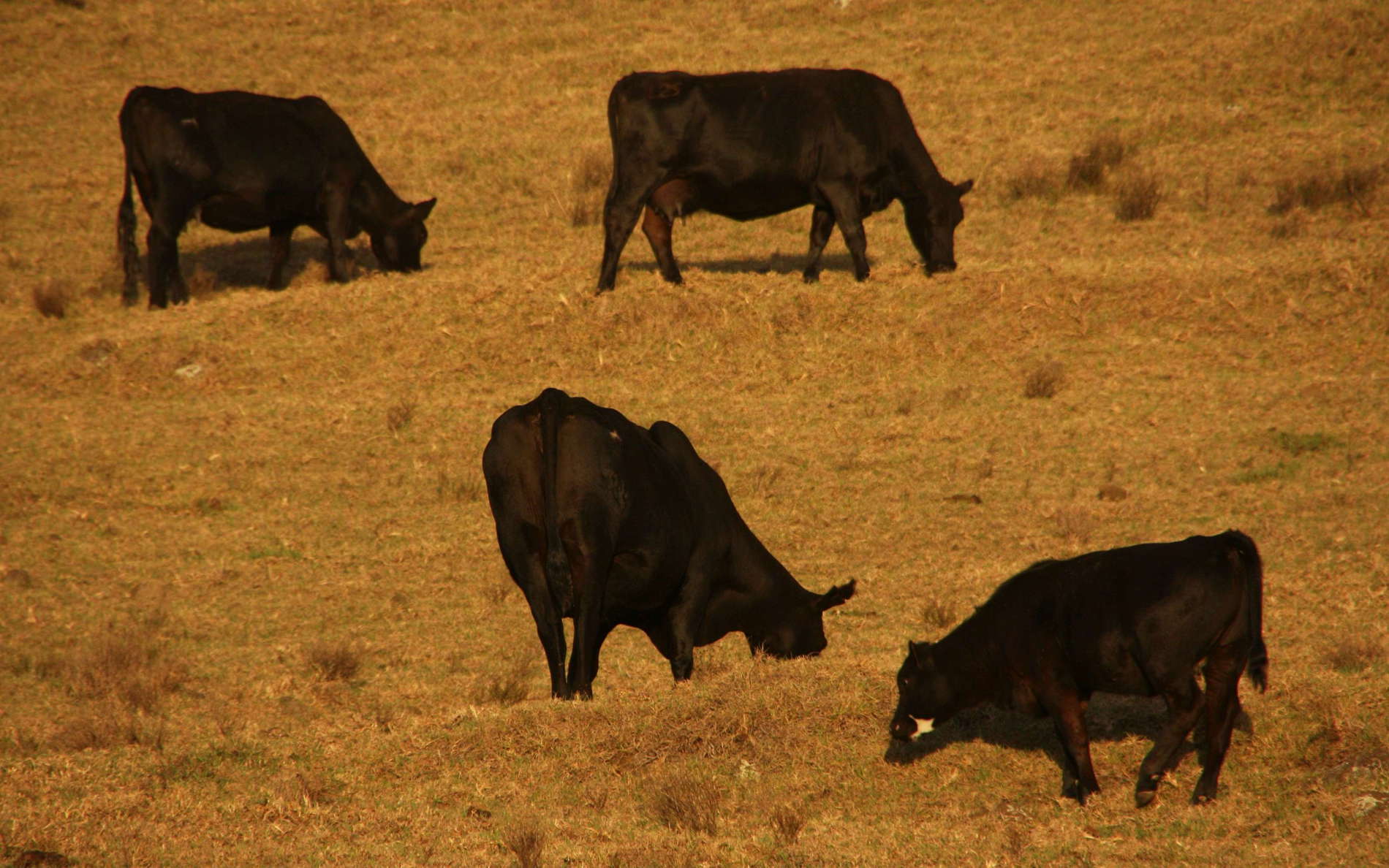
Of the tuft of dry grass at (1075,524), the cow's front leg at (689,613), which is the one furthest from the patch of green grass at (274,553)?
the tuft of dry grass at (1075,524)

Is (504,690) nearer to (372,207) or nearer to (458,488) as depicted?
(458,488)

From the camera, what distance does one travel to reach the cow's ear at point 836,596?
913cm

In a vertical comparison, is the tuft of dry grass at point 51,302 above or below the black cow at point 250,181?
below

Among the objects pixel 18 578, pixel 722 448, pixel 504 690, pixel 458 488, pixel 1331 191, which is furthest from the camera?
pixel 1331 191

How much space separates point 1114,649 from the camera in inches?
279

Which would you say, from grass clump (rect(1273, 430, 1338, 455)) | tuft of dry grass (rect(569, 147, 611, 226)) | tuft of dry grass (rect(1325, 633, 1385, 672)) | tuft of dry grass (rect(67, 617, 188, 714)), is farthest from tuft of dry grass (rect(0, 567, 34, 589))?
grass clump (rect(1273, 430, 1338, 455))

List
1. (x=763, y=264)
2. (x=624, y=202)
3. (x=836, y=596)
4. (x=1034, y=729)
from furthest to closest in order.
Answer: (x=763, y=264), (x=624, y=202), (x=836, y=596), (x=1034, y=729)

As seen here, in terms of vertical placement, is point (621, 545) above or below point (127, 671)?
above

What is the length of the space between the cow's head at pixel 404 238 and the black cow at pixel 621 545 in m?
11.0

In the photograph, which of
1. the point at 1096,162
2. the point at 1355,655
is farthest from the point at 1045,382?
the point at 1096,162

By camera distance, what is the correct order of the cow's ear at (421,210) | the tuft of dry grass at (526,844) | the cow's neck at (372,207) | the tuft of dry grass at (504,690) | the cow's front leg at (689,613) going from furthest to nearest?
1. the cow's neck at (372,207)
2. the cow's ear at (421,210)
3. the tuft of dry grass at (504,690)
4. the cow's front leg at (689,613)
5. the tuft of dry grass at (526,844)

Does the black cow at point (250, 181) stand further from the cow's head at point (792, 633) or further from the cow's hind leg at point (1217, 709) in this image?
the cow's hind leg at point (1217, 709)

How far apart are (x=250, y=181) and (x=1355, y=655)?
14.2 metres

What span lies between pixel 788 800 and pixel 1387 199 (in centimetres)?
1561
